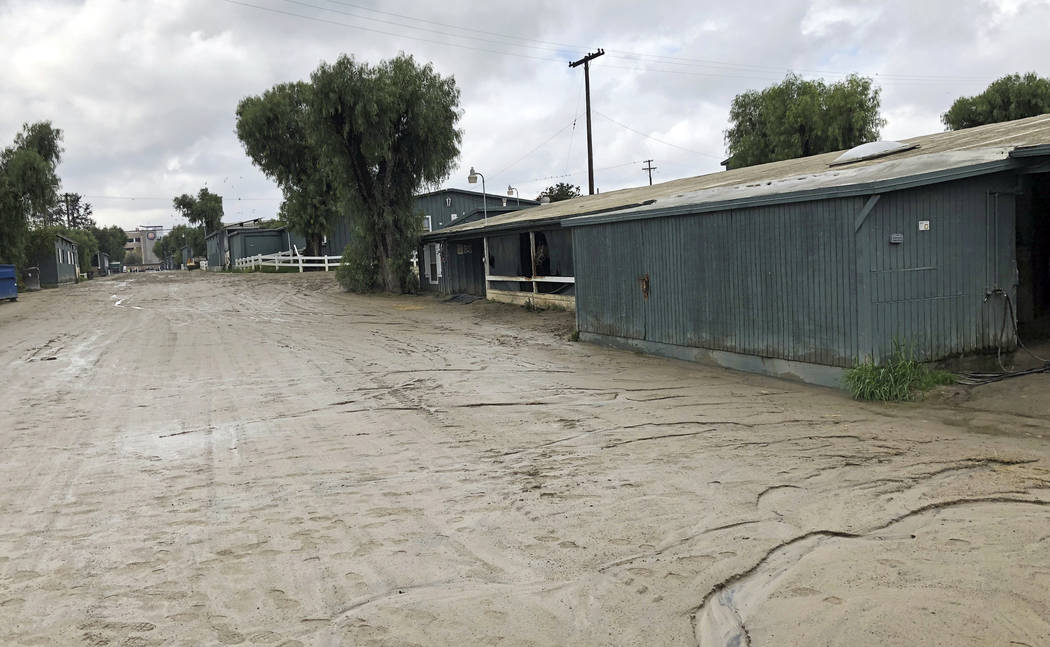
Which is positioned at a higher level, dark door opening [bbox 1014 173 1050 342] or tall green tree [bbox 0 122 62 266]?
tall green tree [bbox 0 122 62 266]

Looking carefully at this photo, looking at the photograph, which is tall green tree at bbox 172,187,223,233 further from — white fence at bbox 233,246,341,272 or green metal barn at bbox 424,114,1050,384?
green metal barn at bbox 424,114,1050,384

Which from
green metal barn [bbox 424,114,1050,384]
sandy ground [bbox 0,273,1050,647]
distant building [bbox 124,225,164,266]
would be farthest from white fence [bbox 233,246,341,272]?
distant building [bbox 124,225,164,266]

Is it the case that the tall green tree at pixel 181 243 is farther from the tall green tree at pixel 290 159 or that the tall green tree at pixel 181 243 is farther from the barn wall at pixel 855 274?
the barn wall at pixel 855 274

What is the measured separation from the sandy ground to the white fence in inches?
1253

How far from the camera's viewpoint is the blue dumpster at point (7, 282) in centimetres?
2819

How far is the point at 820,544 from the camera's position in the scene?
4.39 m

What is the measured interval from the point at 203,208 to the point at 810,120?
64.1 m

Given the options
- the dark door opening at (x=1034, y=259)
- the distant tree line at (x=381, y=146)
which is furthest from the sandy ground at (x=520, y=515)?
the distant tree line at (x=381, y=146)

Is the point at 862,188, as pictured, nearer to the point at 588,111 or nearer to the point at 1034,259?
the point at 1034,259

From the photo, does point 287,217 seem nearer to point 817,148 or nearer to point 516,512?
point 817,148

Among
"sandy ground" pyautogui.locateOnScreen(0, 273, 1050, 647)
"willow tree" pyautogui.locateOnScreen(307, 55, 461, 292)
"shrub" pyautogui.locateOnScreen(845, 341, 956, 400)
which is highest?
"willow tree" pyautogui.locateOnScreen(307, 55, 461, 292)

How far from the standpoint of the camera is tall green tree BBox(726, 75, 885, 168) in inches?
1451

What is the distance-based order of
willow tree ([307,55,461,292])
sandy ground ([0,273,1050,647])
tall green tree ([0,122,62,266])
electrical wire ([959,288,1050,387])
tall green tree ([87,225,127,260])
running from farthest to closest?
tall green tree ([87,225,127,260]) < tall green tree ([0,122,62,266]) < willow tree ([307,55,461,292]) < electrical wire ([959,288,1050,387]) < sandy ground ([0,273,1050,647])

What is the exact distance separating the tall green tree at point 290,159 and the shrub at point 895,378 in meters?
33.7
